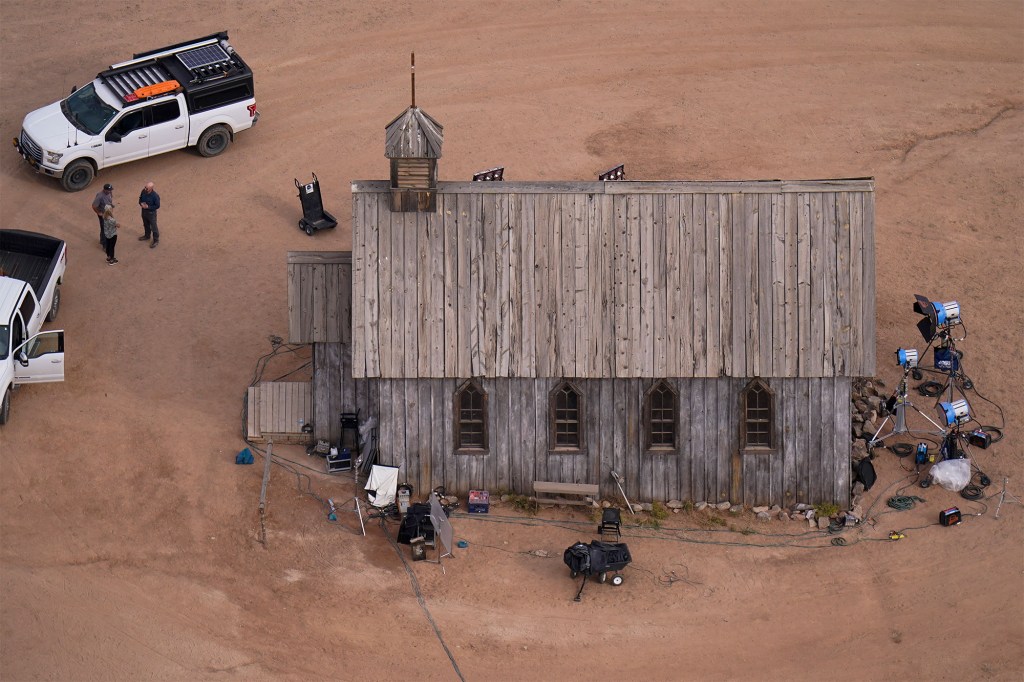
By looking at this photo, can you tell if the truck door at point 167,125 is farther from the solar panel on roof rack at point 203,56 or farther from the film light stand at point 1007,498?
the film light stand at point 1007,498

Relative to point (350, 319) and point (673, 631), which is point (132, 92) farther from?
point (673, 631)

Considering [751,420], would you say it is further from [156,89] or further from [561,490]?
[156,89]

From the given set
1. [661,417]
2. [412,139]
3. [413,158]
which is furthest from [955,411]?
[412,139]

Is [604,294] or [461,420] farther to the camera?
[461,420]

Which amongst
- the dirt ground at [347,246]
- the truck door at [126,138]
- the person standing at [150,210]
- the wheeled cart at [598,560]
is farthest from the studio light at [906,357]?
the truck door at [126,138]

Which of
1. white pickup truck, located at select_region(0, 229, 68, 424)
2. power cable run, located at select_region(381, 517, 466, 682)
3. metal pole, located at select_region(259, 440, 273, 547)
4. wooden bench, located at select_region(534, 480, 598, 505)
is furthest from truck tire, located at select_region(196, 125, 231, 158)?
wooden bench, located at select_region(534, 480, 598, 505)

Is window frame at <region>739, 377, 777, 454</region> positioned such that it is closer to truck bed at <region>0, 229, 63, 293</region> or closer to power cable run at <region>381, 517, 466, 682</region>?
power cable run at <region>381, 517, 466, 682</region>

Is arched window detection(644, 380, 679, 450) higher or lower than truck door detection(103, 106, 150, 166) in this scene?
lower
